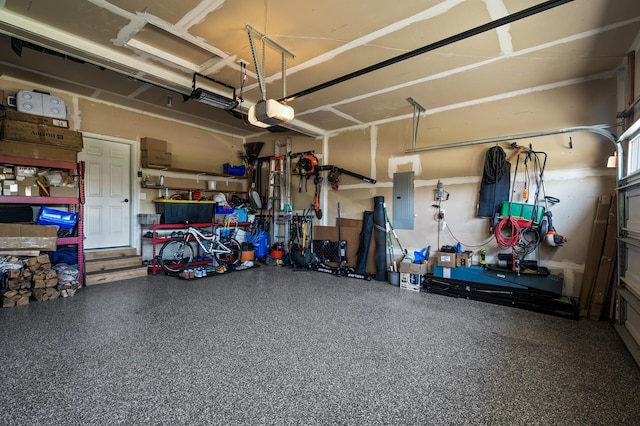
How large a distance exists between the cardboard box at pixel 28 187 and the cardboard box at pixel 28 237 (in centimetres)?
74

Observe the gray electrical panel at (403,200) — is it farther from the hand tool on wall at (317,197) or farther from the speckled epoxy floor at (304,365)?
the speckled epoxy floor at (304,365)

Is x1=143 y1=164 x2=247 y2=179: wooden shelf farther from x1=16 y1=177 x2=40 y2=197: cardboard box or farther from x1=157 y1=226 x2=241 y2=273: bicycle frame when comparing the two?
x1=16 y1=177 x2=40 y2=197: cardboard box

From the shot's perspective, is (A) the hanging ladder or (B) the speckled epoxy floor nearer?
(B) the speckled epoxy floor

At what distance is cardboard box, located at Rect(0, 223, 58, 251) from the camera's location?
147 inches

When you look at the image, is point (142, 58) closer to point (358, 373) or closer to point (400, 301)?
point (358, 373)

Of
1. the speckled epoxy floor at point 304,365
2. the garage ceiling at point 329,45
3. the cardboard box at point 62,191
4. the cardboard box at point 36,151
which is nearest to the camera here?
the speckled epoxy floor at point 304,365

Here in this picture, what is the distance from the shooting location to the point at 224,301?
3.83 metres

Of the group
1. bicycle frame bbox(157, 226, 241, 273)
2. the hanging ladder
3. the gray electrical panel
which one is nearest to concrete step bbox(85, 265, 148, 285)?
bicycle frame bbox(157, 226, 241, 273)

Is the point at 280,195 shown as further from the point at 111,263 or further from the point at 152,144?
the point at 111,263

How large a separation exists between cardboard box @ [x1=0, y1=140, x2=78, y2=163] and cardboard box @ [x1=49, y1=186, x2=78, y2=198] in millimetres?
752

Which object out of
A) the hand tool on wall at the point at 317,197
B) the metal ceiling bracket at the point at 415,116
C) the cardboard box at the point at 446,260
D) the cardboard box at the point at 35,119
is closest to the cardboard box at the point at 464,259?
the cardboard box at the point at 446,260

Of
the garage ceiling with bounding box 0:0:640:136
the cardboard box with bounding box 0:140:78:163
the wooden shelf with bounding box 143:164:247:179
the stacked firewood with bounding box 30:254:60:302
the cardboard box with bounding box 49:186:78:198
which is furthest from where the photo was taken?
the wooden shelf with bounding box 143:164:247:179

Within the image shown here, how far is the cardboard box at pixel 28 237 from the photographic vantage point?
372 centimetres

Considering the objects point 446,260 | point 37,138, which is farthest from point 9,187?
point 446,260
